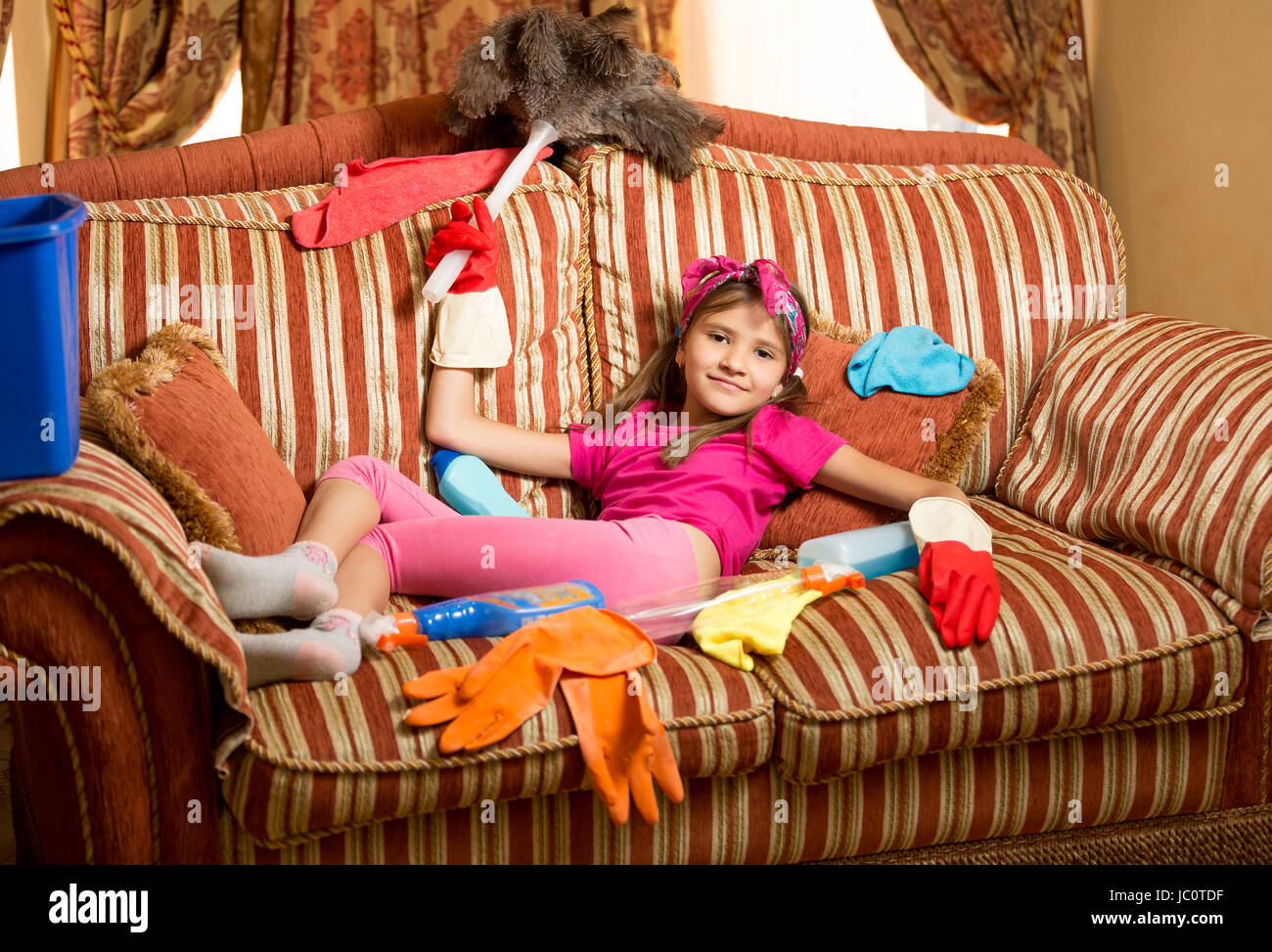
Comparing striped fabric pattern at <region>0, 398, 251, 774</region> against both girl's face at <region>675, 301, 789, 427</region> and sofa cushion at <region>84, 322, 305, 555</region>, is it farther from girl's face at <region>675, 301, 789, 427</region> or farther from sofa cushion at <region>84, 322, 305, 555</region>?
girl's face at <region>675, 301, 789, 427</region>

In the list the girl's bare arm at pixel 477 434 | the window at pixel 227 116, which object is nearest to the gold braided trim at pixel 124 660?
the girl's bare arm at pixel 477 434

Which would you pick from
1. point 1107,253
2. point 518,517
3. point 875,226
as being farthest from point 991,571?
point 1107,253

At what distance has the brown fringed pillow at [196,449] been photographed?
4.61 ft

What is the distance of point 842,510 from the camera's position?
5.82ft

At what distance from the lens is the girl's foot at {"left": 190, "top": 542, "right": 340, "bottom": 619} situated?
134 centimetres

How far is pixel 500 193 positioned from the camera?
183cm

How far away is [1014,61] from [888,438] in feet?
5.05

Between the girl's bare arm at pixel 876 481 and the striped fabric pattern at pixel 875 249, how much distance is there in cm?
30

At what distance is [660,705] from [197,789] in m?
0.51

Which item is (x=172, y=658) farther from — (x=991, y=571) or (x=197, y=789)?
(x=991, y=571)

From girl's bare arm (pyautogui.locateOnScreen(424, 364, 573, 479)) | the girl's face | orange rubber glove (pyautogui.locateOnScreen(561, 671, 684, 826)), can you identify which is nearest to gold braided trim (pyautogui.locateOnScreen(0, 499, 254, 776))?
orange rubber glove (pyautogui.locateOnScreen(561, 671, 684, 826))

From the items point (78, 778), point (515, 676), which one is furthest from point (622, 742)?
point (78, 778)

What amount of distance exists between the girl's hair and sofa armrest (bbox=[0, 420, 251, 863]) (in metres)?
0.81

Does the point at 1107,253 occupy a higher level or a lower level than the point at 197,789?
higher
